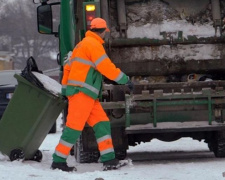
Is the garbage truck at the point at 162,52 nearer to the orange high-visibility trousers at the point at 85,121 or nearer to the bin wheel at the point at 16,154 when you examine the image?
the orange high-visibility trousers at the point at 85,121

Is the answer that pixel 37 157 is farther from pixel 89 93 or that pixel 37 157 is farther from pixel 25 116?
pixel 89 93

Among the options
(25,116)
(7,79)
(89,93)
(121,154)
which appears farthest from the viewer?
(7,79)

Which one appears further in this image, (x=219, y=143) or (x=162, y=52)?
(x=162, y=52)

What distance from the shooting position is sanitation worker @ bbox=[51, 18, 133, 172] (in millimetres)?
6180

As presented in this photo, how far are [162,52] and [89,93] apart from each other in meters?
1.56

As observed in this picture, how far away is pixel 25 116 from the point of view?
263 inches

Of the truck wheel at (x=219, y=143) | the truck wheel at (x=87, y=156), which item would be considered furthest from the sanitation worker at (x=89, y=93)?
the truck wheel at (x=219, y=143)

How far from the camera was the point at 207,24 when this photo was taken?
7.53 meters

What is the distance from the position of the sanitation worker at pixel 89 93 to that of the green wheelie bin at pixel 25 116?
447 mm

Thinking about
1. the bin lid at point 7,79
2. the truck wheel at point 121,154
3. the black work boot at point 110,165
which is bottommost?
the truck wheel at point 121,154

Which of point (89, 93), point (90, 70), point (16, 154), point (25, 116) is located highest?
point (90, 70)

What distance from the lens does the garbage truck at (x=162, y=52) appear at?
681cm

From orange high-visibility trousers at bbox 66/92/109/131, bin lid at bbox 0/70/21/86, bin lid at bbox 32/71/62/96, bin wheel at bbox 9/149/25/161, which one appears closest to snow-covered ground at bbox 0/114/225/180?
bin wheel at bbox 9/149/25/161

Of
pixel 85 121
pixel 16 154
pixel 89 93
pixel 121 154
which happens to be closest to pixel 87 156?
pixel 121 154
